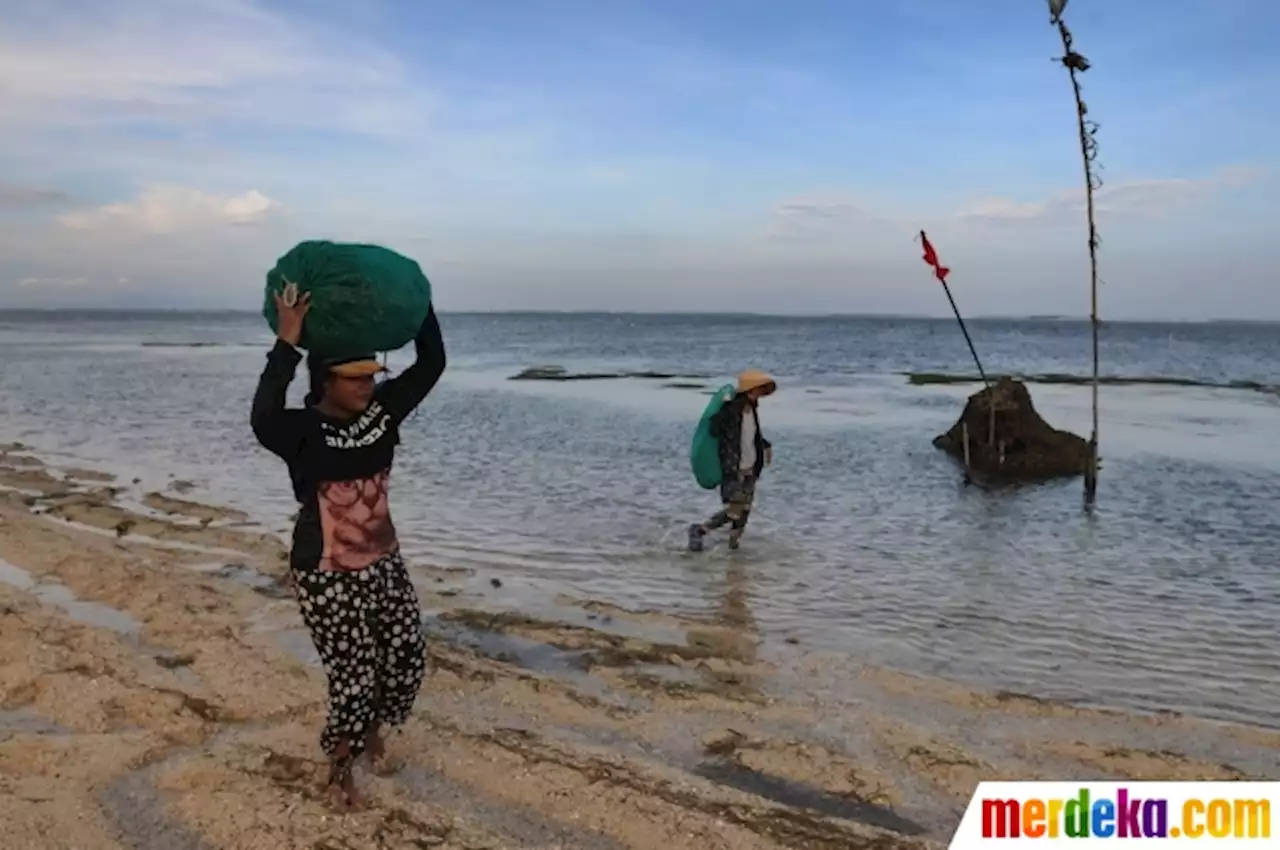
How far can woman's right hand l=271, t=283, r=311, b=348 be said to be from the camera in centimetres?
357

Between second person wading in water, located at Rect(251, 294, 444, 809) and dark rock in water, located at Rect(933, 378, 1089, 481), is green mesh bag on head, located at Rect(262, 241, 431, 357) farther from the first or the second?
dark rock in water, located at Rect(933, 378, 1089, 481)

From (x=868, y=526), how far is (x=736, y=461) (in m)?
2.12

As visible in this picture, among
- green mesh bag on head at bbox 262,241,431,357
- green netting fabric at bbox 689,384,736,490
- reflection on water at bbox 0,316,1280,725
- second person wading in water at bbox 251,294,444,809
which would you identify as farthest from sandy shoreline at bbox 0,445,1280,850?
green netting fabric at bbox 689,384,736,490

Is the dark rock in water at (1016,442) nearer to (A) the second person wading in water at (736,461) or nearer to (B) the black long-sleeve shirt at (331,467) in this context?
(A) the second person wading in water at (736,461)

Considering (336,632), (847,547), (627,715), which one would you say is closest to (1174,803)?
(627,715)

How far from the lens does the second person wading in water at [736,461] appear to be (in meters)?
9.25

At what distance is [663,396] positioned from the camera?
2819 cm

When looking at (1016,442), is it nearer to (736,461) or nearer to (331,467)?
(736,461)

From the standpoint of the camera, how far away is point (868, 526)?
1062cm

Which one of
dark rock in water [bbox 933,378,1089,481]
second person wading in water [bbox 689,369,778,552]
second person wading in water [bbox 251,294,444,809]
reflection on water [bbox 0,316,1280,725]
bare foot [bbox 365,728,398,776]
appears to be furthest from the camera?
dark rock in water [bbox 933,378,1089,481]

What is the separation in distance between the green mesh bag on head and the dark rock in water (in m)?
11.9

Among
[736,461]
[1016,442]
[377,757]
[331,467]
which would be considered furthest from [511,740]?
[1016,442]

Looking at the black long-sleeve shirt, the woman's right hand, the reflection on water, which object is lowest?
the reflection on water

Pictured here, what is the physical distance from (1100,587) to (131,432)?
1546cm
